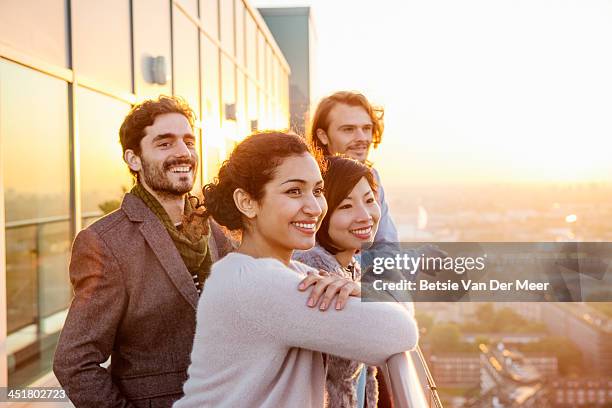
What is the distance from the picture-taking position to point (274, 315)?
101 cm

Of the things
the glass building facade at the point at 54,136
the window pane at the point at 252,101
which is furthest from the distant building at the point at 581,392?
the window pane at the point at 252,101

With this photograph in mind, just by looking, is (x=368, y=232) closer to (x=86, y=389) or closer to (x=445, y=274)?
(x=445, y=274)

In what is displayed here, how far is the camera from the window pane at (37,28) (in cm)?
276

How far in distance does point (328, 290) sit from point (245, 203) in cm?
33

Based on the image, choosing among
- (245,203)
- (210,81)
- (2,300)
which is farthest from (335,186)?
(210,81)

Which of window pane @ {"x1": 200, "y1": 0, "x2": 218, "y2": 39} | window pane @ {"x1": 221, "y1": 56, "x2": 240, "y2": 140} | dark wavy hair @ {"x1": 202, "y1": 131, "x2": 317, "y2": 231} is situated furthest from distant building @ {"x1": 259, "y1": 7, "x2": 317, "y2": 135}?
dark wavy hair @ {"x1": 202, "y1": 131, "x2": 317, "y2": 231}

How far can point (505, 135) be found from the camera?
4.20 m

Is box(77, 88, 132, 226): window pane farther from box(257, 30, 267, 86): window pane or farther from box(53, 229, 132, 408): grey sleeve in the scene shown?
box(257, 30, 267, 86): window pane

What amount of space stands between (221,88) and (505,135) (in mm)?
5378

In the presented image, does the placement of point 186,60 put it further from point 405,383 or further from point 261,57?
point 261,57

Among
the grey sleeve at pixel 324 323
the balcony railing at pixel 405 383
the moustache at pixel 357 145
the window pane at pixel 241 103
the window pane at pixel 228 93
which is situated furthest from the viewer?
the window pane at pixel 241 103

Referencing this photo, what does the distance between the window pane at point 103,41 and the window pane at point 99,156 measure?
0.15 m

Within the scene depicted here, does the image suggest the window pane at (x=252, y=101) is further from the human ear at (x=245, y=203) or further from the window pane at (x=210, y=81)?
the human ear at (x=245, y=203)

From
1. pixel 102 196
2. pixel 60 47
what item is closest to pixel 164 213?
pixel 60 47
